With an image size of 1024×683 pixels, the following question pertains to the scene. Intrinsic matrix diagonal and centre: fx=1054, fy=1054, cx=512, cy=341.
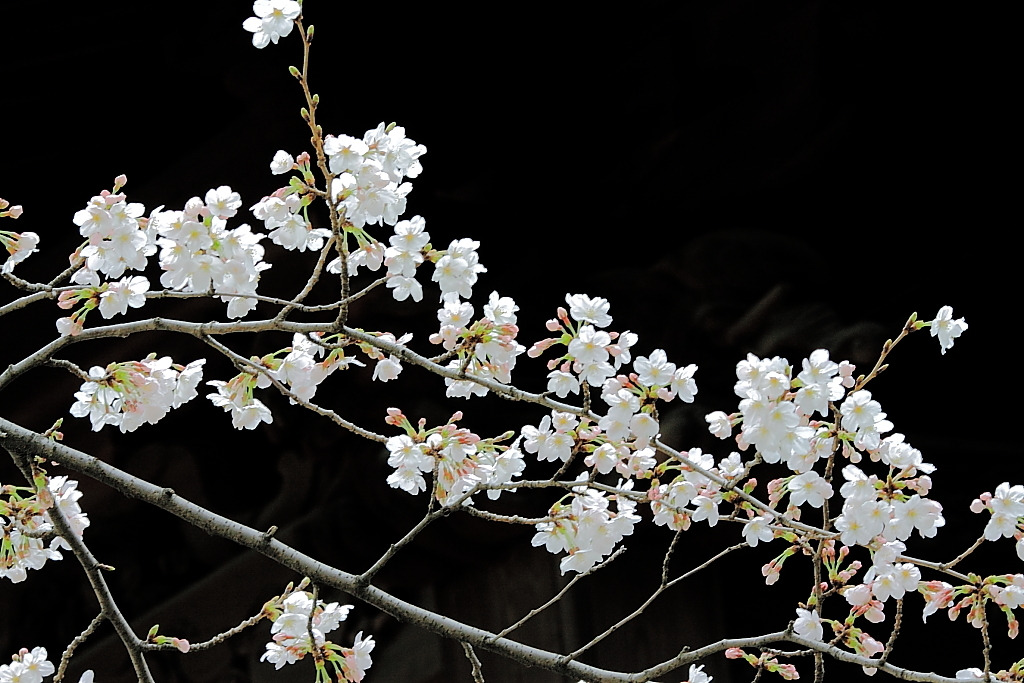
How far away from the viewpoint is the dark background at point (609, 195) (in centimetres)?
200

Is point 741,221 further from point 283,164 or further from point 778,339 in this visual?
point 283,164

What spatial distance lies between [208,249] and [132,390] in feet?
0.57

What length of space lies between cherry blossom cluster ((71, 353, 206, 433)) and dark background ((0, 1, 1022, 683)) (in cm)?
83

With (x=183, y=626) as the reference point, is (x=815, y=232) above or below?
above

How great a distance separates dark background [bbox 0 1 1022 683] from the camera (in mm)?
1998

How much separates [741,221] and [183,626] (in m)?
1.66

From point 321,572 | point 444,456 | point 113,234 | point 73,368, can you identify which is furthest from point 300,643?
point 113,234

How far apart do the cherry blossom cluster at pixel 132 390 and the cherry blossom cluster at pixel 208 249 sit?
9 cm

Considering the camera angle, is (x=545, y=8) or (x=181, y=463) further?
(x=181, y=463)

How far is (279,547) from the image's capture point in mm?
1123

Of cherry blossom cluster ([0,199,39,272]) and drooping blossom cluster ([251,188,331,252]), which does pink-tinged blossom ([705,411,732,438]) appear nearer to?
drooping blossom cluster ([251,188,331,252])

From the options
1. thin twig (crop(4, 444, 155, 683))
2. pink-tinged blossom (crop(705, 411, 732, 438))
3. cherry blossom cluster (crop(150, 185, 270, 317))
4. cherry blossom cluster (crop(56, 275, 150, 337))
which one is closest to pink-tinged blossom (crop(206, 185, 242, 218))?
cherry blossom cluster (crop(150, 185, 270, 317))

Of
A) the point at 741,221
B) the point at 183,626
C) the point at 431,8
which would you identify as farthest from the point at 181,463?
the point at 741,221

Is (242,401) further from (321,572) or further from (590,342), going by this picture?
(590,342)
